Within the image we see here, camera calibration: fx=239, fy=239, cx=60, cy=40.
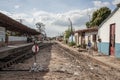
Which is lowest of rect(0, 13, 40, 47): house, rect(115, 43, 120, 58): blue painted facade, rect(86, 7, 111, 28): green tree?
rect(115, 43, 120, 58): blue painted facade

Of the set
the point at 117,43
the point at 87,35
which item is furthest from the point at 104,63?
the point at 87,35

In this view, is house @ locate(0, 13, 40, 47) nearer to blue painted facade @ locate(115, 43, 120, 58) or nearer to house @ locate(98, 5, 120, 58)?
house @ locate(98, 5, 120, 58)

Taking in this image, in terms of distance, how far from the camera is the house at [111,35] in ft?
75.9

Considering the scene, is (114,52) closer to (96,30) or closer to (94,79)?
(96,30)

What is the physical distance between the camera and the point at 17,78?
1146 cm

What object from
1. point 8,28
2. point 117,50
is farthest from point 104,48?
point 8,28

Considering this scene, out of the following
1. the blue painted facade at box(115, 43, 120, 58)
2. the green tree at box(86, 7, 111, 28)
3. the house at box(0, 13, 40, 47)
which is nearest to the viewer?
the blue painted facade at box(115, 43, 120, 58)

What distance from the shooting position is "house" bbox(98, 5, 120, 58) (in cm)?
2312

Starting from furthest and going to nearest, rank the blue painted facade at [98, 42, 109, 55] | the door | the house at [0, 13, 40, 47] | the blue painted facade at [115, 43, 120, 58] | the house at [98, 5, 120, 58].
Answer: the house at [0, 13, 40, 47]
the blue painted facade at [98, 42, 109, 55]
the door
the house at [98, 5, 120, 58]
the blue painted facade at [115, 43, 120, 58]

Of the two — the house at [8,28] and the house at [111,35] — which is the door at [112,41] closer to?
the house at [111,35]

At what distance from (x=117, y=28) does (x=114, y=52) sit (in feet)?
8.25

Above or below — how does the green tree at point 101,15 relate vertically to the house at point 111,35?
above

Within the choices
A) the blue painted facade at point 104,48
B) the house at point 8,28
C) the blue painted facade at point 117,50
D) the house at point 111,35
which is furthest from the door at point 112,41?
the house at point 8,28

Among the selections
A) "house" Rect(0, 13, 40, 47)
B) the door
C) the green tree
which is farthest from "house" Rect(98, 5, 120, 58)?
the green tree
